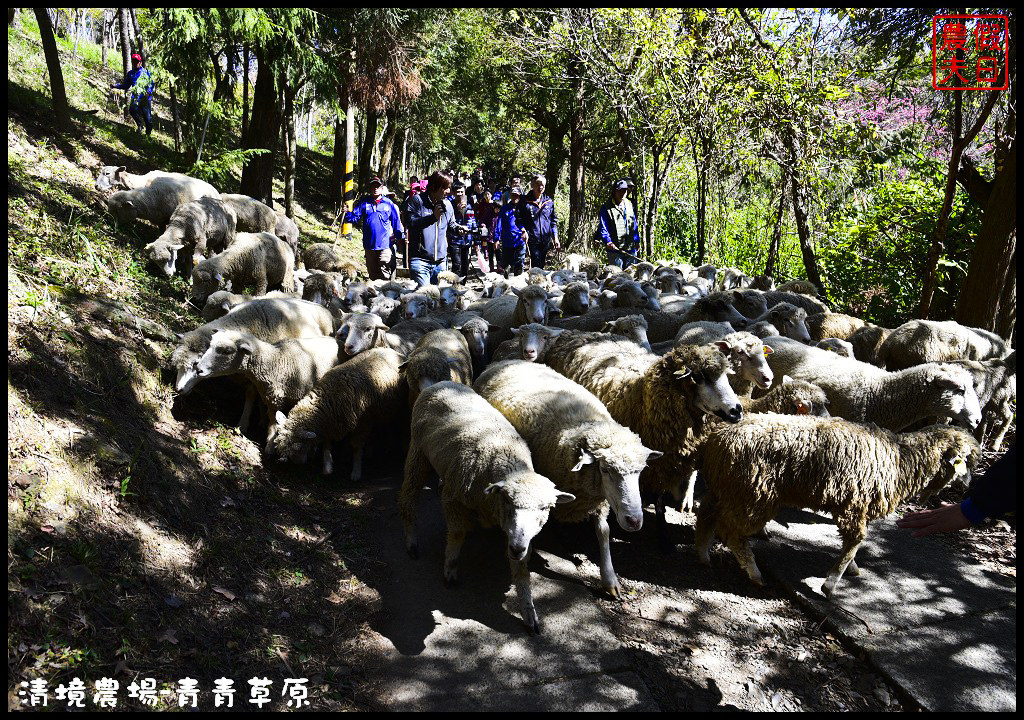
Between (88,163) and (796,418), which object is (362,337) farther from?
(88,163)

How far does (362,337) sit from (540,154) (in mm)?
32414

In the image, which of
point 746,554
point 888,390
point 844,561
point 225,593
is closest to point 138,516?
point 225,593

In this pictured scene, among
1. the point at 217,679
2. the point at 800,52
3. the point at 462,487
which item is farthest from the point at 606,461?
the point at 800,52

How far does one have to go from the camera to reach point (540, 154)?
122 ft

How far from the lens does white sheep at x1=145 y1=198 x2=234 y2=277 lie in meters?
8.23

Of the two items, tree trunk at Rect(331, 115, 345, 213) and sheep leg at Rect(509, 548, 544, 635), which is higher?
tree trunk at Rect(331, 115, 345, 213)

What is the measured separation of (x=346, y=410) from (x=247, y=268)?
4.06 meters

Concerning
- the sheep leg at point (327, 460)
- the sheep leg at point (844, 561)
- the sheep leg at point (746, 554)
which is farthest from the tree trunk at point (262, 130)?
the sheep leg at point (844, 561)

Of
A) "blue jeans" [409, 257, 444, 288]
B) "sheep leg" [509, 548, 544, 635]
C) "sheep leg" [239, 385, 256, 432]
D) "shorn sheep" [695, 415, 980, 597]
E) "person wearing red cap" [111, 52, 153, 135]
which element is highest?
"person wearing red cap" [111, 52, 153, 135]

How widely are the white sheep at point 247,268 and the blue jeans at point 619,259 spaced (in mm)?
6809

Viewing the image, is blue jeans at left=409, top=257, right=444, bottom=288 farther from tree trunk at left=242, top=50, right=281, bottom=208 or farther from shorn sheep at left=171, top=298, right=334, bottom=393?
tree trunk at left=242, top=50, right=281, bottom=208

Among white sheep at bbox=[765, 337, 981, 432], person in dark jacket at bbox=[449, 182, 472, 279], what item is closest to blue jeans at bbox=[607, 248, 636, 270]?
person in dark jacket at bbox=[449, 182, 472, 279]

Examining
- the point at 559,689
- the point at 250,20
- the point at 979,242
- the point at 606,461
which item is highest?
the point at 250,20

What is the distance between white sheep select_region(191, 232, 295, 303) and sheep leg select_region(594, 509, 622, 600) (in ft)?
20.4
